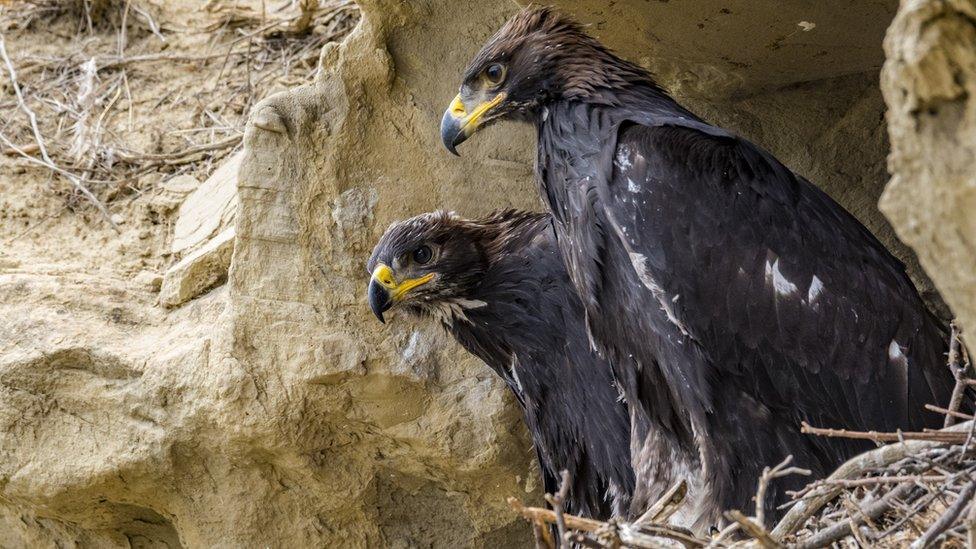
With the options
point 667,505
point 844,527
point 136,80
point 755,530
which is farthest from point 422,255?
point 136,80

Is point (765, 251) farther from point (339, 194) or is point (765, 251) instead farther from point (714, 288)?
point (339, 194)

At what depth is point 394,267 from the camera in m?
6.00

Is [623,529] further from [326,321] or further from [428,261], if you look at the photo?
[326,321]

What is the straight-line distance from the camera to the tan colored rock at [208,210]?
6898 mm

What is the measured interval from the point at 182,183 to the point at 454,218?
2179mm

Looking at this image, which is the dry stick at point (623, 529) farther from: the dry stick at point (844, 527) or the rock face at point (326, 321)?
the rock face at point (326, 321)

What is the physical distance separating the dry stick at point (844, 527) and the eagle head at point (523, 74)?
2546 mm

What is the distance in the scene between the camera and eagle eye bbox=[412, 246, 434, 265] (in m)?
6.04

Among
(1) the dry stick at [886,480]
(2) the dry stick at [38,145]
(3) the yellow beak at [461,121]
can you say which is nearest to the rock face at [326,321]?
(3) the yellow beak at [461,121]

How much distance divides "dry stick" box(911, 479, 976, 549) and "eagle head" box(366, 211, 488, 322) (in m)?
3.19

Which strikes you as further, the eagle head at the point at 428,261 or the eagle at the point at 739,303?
the eagle head at the point at 428,261

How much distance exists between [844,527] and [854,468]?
0.26 metres

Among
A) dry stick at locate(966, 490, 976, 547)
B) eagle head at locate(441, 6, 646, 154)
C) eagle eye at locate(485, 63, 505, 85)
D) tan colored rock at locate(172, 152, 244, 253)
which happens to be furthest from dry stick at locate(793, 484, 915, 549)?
tan colored rock at locate(172, 152, 244, 253)

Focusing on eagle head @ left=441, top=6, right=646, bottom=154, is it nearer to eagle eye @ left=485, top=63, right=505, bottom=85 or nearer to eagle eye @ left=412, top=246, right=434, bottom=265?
eagle eye @ left=485, top=63, right=505, bottom=85
